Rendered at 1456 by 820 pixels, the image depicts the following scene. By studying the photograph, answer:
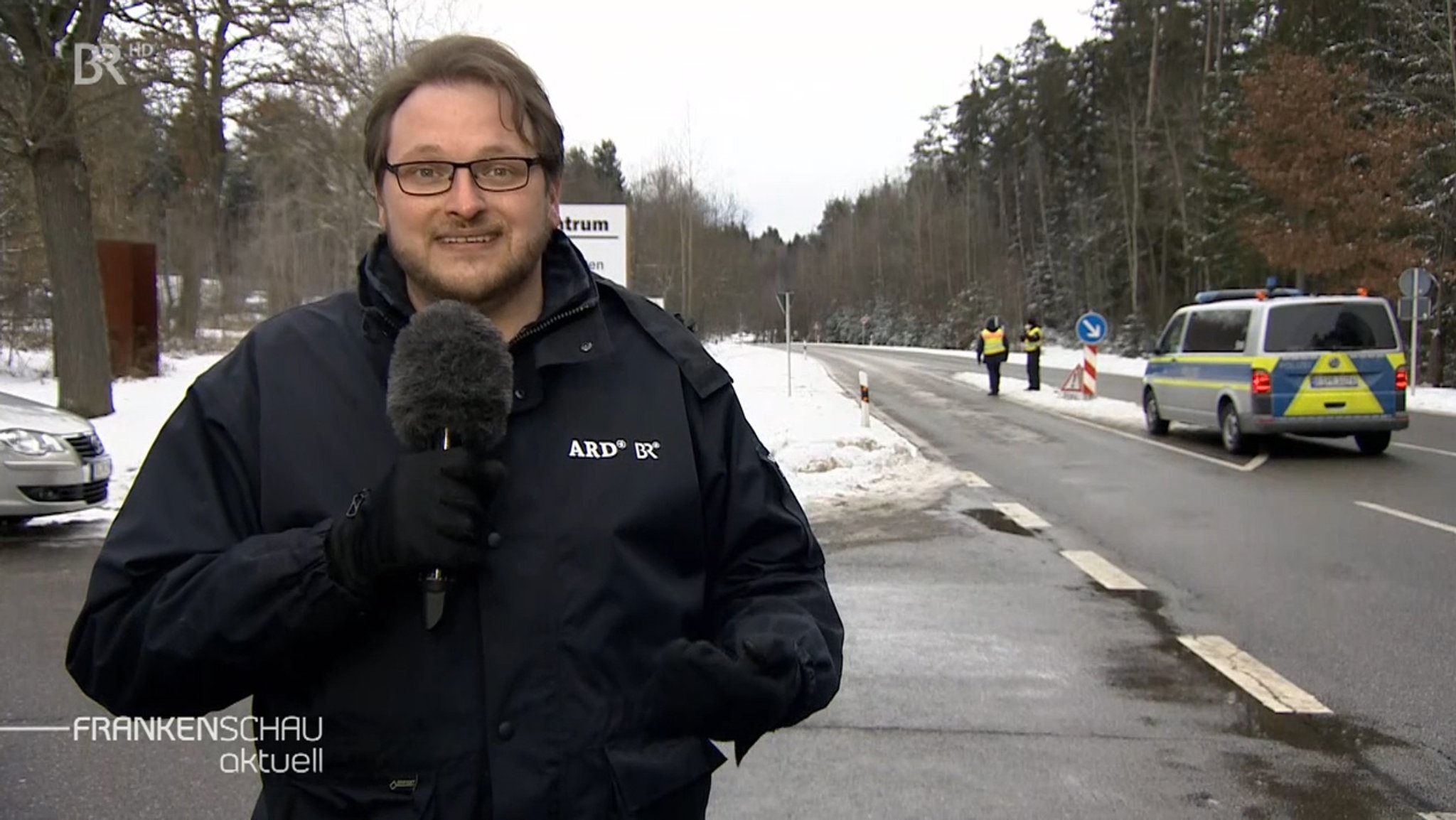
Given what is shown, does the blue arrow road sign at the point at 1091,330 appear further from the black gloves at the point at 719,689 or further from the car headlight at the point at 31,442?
the black gloves at the point at 719,689

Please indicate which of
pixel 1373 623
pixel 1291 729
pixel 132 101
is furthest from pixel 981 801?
pixel 132 101

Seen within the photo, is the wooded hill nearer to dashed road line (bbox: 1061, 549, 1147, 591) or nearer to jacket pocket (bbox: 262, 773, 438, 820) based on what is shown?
dashed road line (bbox: 1061, 549, 1147, 591)

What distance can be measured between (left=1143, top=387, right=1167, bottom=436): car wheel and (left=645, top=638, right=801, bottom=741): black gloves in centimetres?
1772

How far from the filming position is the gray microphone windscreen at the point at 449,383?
166cm

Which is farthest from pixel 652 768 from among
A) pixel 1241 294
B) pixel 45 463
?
pixel 1241 294

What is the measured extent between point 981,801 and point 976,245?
87.7 meters

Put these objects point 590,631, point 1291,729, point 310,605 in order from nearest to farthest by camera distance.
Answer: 1. point 310,605
2. point 590,631
3. point 1291,729

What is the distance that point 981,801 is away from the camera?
13.9 ft

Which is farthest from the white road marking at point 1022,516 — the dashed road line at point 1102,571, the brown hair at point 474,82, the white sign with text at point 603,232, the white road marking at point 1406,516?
the brown hair at point 474,82

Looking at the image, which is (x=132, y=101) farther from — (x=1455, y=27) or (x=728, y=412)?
(x=1455, y=27)

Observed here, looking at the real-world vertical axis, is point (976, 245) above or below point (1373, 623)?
above

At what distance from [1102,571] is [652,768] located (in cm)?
736

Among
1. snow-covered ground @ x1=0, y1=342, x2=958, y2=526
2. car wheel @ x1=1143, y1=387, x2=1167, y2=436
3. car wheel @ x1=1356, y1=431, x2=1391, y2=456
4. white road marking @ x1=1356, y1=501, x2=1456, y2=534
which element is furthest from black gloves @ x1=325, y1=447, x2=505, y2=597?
car wheel @ x1=1143, y1=387, x2=1167, y2=436

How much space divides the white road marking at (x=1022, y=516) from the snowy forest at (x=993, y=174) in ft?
30.2
